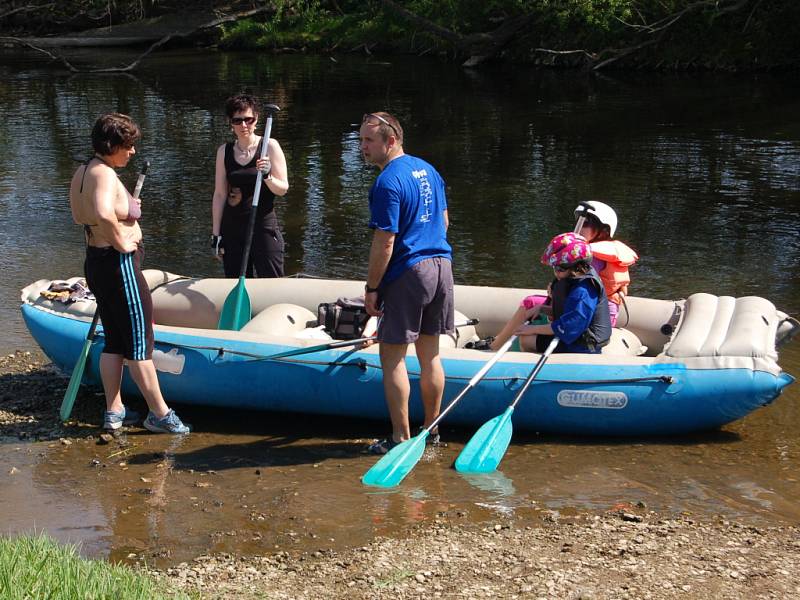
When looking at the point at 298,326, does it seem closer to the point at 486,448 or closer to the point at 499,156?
the point at 486,448

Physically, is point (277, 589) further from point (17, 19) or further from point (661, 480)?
point (17, 19)

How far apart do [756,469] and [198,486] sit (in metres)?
2.49

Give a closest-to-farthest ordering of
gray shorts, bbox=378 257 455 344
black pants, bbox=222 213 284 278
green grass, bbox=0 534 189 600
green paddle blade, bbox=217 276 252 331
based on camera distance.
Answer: green grass, bbox=0 534 189 600 → gray shorts, bbox=378 257 455 344 → green paddle blade, bbox=217 276 252 331 → black pants, bbox=222 213 284 278

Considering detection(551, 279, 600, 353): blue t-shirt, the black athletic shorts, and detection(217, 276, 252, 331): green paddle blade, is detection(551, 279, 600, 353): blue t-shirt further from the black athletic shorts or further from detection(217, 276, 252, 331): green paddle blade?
the black athletic shorts

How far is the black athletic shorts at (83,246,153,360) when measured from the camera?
5.07 meters

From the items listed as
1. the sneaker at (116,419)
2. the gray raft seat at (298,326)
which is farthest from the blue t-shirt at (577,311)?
the sneaker at (116,419)

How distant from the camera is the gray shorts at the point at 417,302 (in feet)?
15.5

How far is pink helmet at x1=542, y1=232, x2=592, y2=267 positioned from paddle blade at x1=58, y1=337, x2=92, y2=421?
2313 mm

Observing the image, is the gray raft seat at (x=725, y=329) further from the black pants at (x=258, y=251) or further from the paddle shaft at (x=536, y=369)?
the black pants at (x=258, y=251)

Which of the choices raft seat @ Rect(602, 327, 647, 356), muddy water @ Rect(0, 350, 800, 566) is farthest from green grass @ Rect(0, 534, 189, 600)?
raft seat @ Rect(602, 327, 647, 356)

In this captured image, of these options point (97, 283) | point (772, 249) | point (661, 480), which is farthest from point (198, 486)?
point (772, 249)

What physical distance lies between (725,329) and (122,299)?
2885 millimetres

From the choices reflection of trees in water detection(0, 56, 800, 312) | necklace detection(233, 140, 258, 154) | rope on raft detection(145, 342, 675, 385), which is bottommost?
reflection of trees in water detection(0, 56, 800, 312)

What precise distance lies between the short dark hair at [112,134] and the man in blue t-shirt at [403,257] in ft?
3.50
